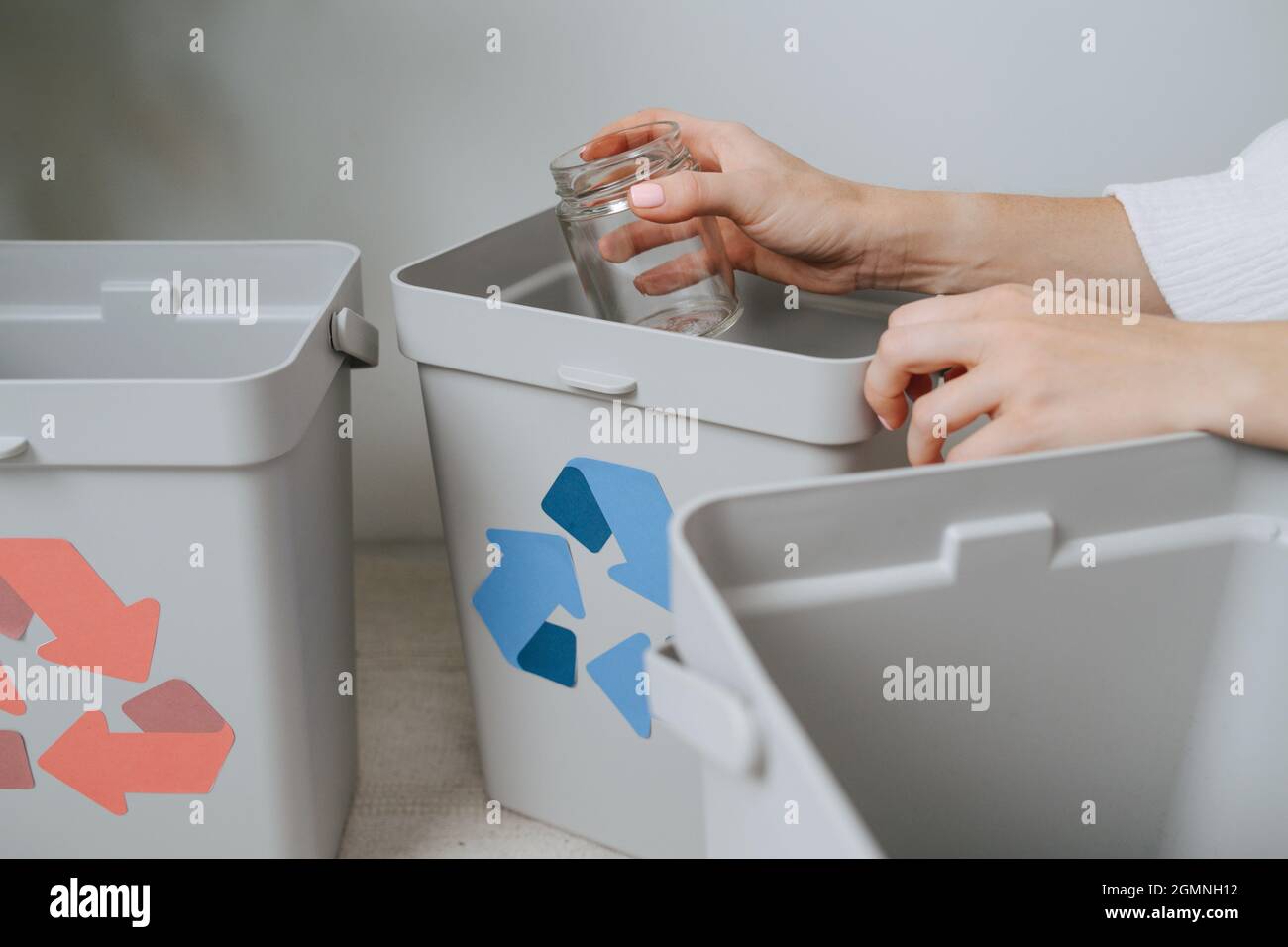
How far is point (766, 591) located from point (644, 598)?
0.27 meters

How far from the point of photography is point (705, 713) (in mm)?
332

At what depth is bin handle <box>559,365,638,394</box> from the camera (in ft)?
2.00

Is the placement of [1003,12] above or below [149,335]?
above

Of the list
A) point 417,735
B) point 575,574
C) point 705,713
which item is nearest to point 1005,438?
point 705,713

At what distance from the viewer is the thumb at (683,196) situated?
623 mm

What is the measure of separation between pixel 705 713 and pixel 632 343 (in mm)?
298

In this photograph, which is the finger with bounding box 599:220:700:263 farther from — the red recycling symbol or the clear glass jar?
the red recycling symbol

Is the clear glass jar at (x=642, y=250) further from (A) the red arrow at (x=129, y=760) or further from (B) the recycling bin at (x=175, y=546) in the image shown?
(A) the red arrow at (x=129, y=760)

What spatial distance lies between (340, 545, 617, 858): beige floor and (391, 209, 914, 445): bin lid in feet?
1.02

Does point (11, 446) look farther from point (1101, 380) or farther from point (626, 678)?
point (1101, 380)

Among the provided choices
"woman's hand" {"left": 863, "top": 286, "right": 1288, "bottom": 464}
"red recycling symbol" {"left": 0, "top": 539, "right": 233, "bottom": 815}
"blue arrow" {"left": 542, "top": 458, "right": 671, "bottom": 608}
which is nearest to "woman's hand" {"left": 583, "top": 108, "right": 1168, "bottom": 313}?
"blue arrow" {"left": 542, "top": 458, "right": 671, "bottom": 608}
